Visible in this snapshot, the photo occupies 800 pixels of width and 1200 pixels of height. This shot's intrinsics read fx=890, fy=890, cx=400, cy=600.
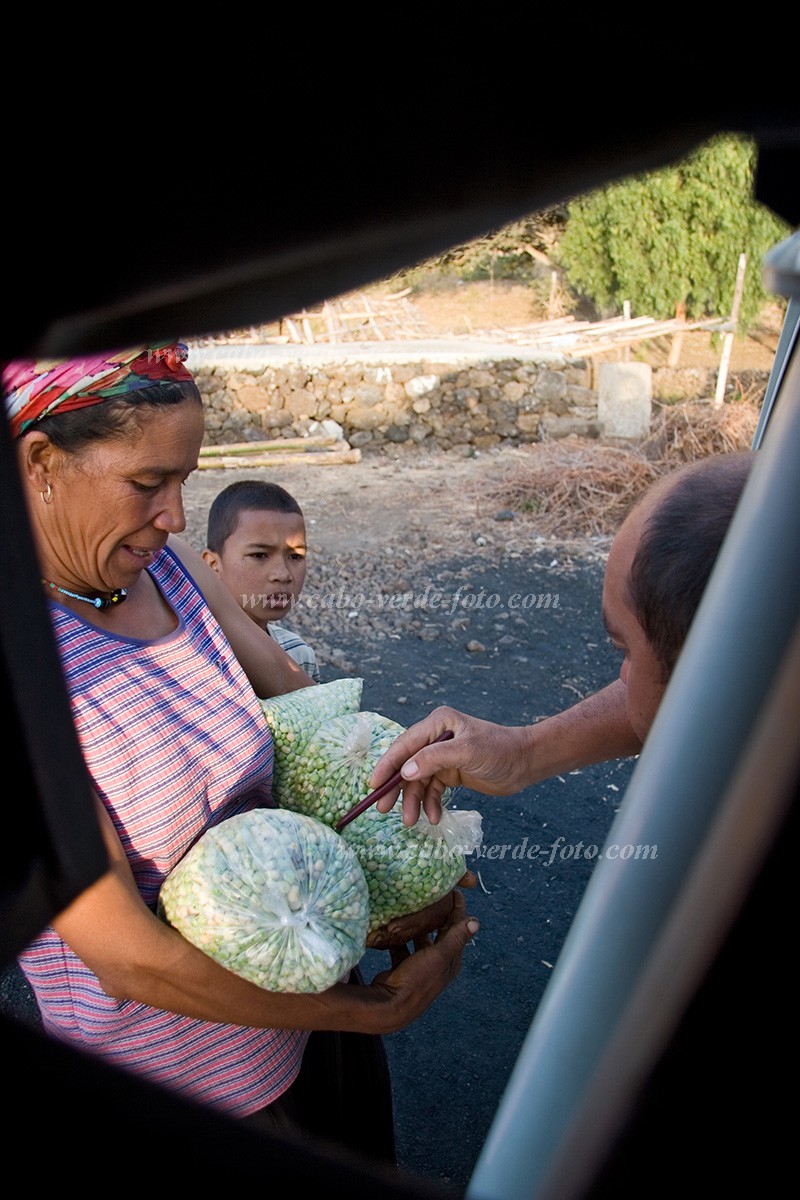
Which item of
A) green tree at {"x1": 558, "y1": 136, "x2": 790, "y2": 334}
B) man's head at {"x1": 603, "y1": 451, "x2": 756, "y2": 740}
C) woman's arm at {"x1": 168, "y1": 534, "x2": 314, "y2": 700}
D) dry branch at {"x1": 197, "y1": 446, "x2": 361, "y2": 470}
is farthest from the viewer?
green tree at {"x1": 558, "y1": 136, "x2": 790, "y2": 334}

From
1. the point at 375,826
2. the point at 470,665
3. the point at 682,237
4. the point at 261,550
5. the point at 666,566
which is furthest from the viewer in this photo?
the point at 682,237

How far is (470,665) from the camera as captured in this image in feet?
20.0

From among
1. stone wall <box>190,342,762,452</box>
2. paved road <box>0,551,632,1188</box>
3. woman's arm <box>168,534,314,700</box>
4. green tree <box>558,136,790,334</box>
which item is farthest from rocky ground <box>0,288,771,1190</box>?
green tree <box>558,136,790,334</box>

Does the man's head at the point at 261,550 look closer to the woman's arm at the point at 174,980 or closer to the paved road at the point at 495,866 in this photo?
the paved road at the point at 495,866

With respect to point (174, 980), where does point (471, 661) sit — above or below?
below

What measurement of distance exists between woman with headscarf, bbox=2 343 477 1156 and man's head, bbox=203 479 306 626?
1.56 metres

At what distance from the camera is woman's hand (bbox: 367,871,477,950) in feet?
5.95

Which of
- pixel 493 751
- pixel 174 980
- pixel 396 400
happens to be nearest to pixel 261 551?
pixel 493 751

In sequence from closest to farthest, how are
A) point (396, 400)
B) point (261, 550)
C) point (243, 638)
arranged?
point (243, 638), point (261, 550), point (396, 400)

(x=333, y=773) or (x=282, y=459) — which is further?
(x=282, y=459)

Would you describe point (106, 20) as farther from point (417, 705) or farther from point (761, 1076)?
point (417, 705)

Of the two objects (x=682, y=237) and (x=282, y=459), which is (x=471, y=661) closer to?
(x=282, y=459)

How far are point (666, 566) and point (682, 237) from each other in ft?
67.4

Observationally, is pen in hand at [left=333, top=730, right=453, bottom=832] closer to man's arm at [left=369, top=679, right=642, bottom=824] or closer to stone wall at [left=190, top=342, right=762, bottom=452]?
man's arm at [left=369, top=679, right=642, bottom=824]
